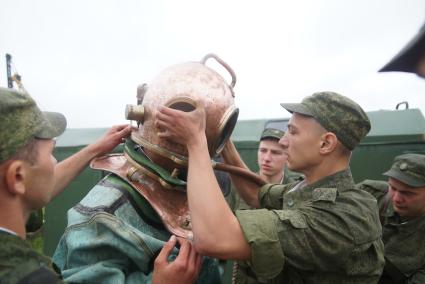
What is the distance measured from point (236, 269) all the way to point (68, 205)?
3.80 m

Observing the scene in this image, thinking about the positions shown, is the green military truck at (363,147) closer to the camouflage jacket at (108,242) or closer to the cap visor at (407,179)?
the cap visor at (407,179)

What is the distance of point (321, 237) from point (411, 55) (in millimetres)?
801

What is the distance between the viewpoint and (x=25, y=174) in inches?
45.2

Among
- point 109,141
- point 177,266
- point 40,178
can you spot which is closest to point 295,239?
point 177,266

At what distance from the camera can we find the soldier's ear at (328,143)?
69.7 inches

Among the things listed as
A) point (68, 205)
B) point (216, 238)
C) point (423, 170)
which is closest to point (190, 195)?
point (216, 238)

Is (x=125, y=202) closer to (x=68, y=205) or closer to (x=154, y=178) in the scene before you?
(x=154, y=178)

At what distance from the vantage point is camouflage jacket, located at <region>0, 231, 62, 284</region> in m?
0.97

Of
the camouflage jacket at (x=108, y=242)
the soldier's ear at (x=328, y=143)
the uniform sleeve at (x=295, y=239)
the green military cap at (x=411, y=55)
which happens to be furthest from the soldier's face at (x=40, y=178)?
the soldier's ear at (x=328, y=143)

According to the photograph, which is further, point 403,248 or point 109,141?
point 403,248

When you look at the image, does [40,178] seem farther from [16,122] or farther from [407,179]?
[407,179]

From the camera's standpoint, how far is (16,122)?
110cm

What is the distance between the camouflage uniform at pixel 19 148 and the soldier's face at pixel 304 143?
3.68 feet

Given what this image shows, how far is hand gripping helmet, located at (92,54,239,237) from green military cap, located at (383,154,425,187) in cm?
185
